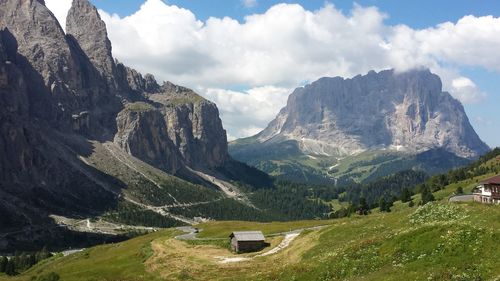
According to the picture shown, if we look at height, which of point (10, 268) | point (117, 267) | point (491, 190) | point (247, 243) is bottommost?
point (10, 268)

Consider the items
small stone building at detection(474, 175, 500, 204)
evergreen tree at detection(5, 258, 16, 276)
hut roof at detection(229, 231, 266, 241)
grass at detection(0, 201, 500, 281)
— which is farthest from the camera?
evergreen tree at detection(5, 258, 16, 276)

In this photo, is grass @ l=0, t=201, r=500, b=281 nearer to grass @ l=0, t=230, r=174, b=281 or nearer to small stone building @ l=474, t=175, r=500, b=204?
grass @ l=0, t=230, r=174, b=281

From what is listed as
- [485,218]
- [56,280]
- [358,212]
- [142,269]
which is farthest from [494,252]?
[358,212]

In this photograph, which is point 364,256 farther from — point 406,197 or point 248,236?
point 406,197

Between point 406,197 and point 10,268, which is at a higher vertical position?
point 406,197

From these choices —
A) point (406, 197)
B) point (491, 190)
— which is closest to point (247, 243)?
point (491, 190)

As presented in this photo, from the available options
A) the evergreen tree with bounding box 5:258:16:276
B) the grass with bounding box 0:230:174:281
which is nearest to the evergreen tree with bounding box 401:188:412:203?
the grass with bounding box 0:230:174:281

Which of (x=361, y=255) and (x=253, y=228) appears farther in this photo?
(x=253, y=228)

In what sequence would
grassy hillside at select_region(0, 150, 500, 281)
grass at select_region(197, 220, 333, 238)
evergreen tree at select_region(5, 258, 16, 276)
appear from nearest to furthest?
grassy hillside at select_region(0, 150, 500, 281) < grass at select_region(197, 220, 333, 238) < evergreen tree at select_region(5, 258, 16, 276)

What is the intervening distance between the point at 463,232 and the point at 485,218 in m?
11.9

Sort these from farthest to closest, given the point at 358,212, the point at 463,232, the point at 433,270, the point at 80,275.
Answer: the point at 358,212, the point at 80,275, the point at 463,232, the point at 433,270

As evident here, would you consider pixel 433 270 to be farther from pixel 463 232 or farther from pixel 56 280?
pixel 56 280

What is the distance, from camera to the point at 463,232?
4831cm

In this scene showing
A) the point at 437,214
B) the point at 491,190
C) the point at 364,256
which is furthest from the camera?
the point at 491,190
